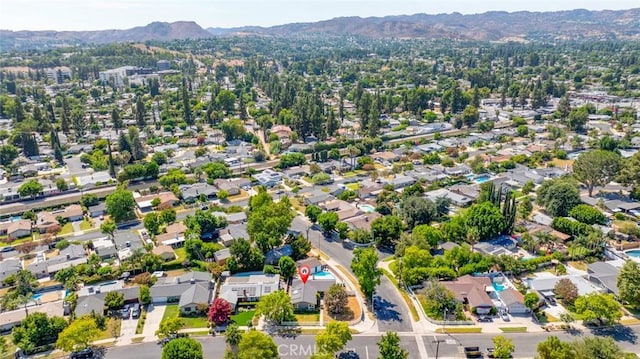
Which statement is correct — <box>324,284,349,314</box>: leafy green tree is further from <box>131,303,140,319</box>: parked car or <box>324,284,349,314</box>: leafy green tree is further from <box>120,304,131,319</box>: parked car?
<box>120,304,131,319</box>: parked car

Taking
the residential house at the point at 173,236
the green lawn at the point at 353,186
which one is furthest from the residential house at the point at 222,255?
the green lawn at the point at 353,186

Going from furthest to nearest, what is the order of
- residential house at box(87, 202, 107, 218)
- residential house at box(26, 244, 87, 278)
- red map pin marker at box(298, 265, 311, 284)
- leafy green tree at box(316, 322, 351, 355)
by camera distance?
residential house at box(87, 202, 107, 218) → residential house at box(26, 244, 87, 278) → red map pin marker at box(298, 265, 311, 284) → leafy green tree at box(316, 322, 351, 355)

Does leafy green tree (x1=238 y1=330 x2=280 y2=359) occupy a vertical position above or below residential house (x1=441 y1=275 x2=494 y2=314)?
above

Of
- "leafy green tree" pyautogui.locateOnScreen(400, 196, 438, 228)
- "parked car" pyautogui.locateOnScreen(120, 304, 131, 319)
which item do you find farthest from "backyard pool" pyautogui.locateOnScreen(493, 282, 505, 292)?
"parked car" pyautogui.locateOnScreen(120, 304, 131, 319)

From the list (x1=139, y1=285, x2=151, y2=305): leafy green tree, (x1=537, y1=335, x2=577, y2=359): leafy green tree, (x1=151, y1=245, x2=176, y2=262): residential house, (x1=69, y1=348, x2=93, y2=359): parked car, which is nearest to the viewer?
(x1=537, y1=335, x2=577, y2=359): leafy green tree

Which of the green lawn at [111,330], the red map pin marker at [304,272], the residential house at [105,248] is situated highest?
the residential house at [105,248]

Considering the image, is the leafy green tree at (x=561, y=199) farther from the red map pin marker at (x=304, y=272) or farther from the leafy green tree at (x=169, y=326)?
the leafy green tree at (x=169, y=326)
